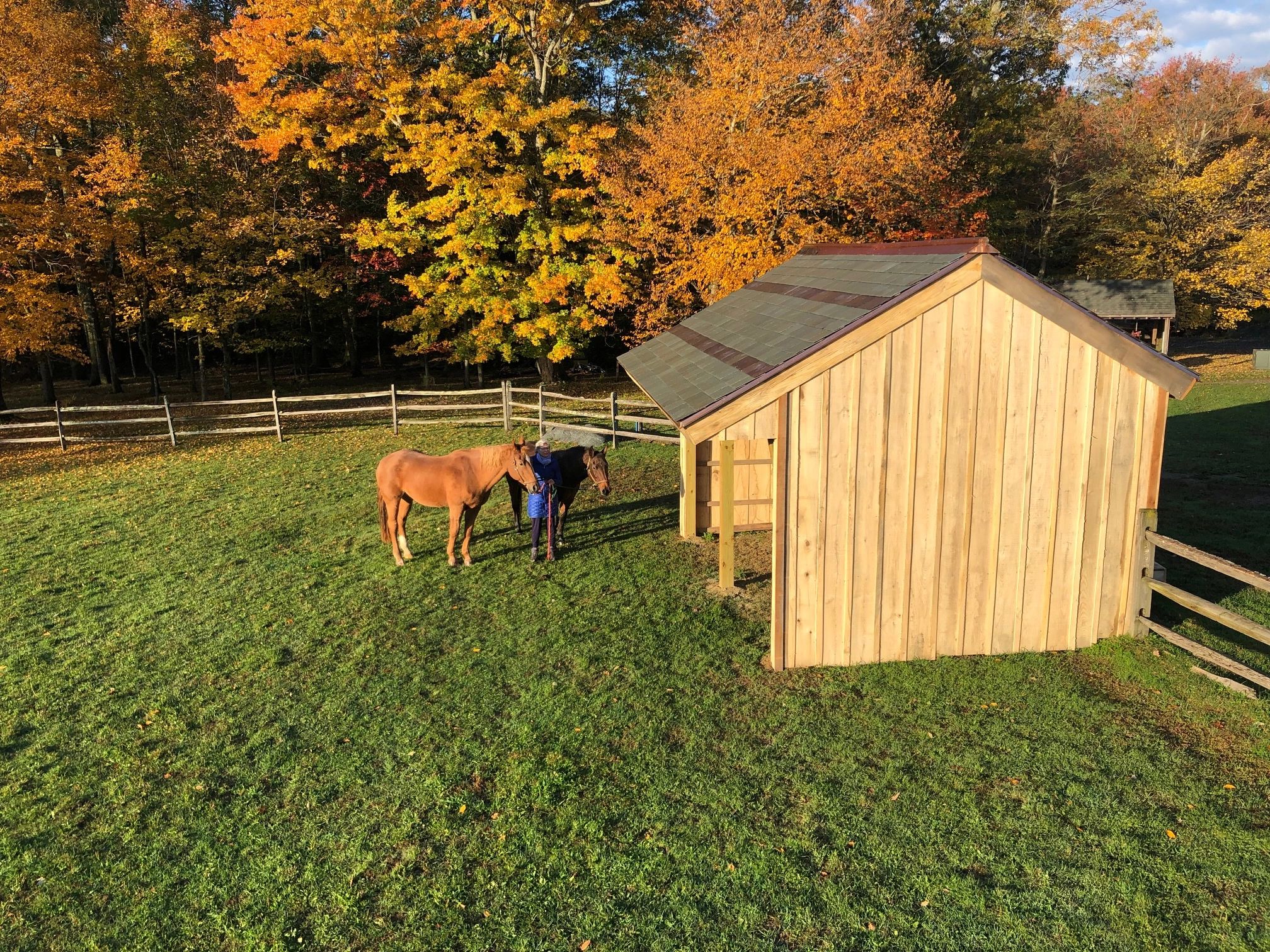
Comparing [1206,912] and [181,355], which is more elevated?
[181,355]

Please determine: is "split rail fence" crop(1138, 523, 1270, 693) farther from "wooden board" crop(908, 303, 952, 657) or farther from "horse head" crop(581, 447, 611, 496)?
"horse head" crop(581, 447, 611, 496)

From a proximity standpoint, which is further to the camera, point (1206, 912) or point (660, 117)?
point (660, 117)

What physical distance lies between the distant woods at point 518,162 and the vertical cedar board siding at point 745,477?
8282 millimetres

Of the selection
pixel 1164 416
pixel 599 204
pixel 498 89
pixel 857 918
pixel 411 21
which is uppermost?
pixel 411 21

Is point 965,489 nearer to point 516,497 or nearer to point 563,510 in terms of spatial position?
point 563,510

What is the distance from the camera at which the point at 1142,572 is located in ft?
25.3

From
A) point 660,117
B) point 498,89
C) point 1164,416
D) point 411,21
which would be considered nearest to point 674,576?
point 1164,416

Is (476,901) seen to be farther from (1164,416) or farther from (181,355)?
(181,355)

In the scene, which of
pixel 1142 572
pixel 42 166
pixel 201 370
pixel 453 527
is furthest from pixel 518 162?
pixel 1142 572

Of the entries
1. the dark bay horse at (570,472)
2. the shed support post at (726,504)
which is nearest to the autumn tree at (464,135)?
the dark bay horse at (570,472)

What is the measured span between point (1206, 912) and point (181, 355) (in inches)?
1546

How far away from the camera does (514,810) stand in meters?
5.54

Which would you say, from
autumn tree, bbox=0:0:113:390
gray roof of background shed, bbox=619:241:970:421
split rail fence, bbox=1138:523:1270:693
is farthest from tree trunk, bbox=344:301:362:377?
split rail fence, bbox=1138:523:1270:693

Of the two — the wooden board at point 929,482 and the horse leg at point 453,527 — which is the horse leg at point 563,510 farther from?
the wooden board at point 929,482
